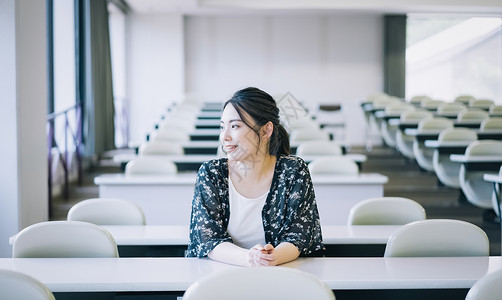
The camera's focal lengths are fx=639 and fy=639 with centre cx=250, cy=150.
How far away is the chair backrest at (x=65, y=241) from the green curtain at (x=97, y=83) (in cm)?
630

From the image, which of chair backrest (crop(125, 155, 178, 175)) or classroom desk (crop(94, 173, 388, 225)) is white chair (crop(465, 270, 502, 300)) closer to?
classroom desk (crop(94, 173, 388, 225))

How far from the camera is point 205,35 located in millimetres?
13820

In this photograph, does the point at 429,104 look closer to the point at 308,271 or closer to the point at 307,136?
the point at 307,136

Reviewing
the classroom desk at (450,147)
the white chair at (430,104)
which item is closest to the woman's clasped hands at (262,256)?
the classroom desk at (450,147)

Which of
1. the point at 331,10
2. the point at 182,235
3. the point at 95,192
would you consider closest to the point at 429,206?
the point at 95,192

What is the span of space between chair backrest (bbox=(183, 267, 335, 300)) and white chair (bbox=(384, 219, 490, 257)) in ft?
2.70

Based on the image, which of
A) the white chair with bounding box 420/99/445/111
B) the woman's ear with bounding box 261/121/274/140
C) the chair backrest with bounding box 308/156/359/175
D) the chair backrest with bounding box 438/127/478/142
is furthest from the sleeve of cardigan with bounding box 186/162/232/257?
the white chair with bounding box 420/99/445/111

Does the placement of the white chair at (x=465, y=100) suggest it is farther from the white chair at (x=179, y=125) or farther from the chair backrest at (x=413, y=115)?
the white chair at (x=179, y=125)

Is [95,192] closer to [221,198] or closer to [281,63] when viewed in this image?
[221,198]

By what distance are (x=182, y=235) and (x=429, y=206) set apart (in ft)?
13.3

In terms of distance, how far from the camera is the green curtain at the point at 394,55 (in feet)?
43.9

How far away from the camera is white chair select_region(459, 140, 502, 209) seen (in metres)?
5.47

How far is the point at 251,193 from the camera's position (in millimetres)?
2314

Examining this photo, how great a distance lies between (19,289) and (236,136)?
37.0 inches
